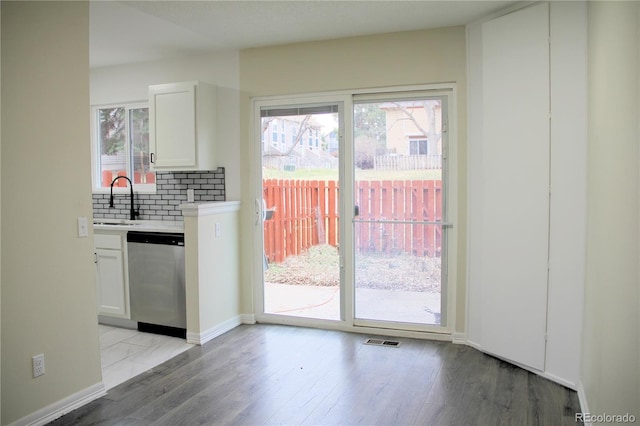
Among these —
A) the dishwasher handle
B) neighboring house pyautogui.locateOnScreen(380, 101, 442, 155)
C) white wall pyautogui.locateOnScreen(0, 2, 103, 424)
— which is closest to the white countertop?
the dishwasher handle

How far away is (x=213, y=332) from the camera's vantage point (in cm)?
427

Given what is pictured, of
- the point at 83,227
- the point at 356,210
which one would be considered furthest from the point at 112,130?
the point at 356,210

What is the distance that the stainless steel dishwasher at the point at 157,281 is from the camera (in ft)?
13.9

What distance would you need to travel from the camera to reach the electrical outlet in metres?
2.72

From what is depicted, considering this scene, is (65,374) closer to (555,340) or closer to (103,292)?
(103,292)

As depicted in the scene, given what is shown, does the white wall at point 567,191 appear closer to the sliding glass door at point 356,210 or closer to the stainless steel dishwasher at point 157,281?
the sliding glass door at point 356,210

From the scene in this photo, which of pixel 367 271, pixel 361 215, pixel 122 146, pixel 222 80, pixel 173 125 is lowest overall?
pixel 367 271

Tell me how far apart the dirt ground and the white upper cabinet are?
1.20 m

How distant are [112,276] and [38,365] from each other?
1.83 m

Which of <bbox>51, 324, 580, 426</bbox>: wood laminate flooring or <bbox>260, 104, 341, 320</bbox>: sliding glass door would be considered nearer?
<bbox>51, 324, 580, 426</bbox>: wood laminate flooring

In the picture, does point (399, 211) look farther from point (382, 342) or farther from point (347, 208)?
point (382, 342)

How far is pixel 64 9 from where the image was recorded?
9.34ft

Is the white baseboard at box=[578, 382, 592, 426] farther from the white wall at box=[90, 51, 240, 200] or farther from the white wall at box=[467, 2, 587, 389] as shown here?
the white wall at box=[90, 51, 240, 200]

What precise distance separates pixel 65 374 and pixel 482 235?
2.90 meters
